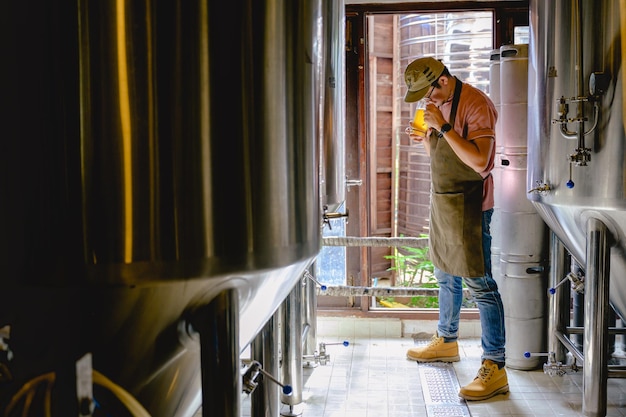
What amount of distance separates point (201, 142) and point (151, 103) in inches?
3.8

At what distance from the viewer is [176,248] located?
999 millimetres

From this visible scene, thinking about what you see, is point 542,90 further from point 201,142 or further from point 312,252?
point 201,142

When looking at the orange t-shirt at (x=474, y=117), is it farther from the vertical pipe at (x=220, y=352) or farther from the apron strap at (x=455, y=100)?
the vertical pipe at (x=220, y=352)

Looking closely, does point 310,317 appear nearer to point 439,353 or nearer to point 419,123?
point 439,353

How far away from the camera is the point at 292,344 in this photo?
2824 millimetres

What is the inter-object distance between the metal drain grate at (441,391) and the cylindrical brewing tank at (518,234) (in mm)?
386

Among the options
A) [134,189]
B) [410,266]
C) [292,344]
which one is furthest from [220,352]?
[410,266]

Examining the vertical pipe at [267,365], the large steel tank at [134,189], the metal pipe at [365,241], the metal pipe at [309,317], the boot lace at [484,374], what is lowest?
the boot lace at [484,374]

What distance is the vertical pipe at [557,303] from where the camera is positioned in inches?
128

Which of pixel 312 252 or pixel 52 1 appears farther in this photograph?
pixel 312 252

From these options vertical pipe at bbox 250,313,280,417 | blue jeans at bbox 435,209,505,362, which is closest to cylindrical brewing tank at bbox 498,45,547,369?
blue jeans at bbox 435,209,505,362

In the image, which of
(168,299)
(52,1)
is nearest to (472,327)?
(168,299)

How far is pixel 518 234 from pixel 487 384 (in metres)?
0.82

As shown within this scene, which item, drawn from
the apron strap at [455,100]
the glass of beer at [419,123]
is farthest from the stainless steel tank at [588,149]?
the glass of beer at [419,123]
